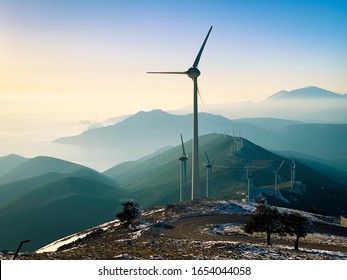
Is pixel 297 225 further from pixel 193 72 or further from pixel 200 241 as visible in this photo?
pixel 193 72

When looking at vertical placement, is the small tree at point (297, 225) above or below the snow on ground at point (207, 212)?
above

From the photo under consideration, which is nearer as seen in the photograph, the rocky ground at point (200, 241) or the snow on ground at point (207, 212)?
the rocky ground at point (200, 241)

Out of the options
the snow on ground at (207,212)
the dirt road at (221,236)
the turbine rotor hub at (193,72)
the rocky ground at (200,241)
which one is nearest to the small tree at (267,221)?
the rocky ground at (200,241)

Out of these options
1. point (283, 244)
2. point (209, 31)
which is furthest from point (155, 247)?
point (209, 31)

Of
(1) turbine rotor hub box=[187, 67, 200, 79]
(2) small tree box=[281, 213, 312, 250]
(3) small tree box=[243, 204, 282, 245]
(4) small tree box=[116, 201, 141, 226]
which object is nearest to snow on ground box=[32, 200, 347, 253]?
(4) small tree box=[116, 201, 141, 226]

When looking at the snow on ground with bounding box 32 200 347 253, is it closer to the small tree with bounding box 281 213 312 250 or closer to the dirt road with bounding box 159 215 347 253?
the dirt road with bounding box 159 215 347 253

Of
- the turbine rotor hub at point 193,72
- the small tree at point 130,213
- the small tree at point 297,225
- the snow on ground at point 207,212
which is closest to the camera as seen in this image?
the small tree at point 297,225

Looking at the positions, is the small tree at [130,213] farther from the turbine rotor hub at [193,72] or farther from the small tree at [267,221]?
the turbine rotor hub at [193,72]

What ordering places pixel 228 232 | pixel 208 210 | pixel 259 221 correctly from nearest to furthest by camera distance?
pixel 259 221
pixel 228 232
pixel 208 210
